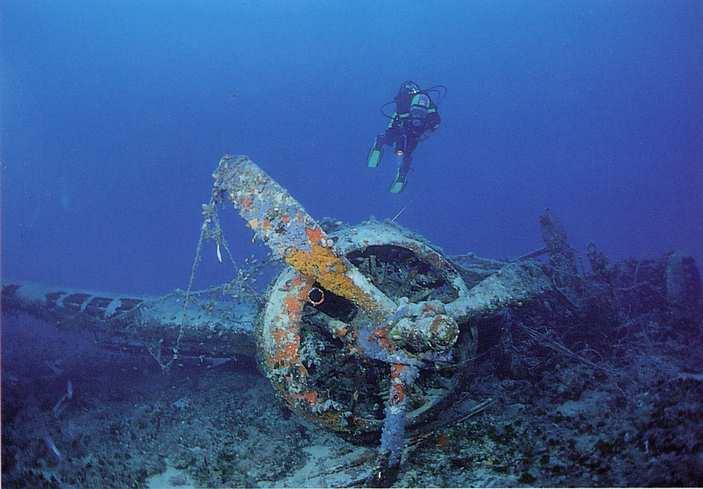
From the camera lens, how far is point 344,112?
264 feet

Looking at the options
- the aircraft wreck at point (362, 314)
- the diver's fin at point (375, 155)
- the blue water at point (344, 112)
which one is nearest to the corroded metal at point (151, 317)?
the aircraft wreck at point (362, 314)

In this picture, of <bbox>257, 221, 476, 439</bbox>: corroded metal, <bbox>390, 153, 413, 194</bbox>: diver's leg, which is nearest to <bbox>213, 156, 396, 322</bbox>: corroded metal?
<bbox>257, 221, 476, 439</bbox>: corroded metal

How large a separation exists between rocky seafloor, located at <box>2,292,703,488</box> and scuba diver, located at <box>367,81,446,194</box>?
18.4 feet

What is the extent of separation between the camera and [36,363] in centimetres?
802

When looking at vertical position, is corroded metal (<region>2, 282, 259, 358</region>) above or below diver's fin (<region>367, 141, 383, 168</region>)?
below

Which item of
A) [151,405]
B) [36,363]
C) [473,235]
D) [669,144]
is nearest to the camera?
[151,405]

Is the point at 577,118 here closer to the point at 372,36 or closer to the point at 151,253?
the point at 372,36

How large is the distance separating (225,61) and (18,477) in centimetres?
9280

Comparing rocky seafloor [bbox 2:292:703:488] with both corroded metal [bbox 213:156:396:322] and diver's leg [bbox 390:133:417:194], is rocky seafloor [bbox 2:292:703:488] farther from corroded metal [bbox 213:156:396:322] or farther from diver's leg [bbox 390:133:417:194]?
diver's leg [bbox 390:133:417:194]

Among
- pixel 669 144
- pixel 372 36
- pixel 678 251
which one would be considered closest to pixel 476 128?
pixel 372 36

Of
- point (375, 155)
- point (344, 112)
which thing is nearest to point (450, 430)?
point (375, 155)

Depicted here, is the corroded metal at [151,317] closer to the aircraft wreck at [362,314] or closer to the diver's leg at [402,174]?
the aircraft wreck at [362,314]

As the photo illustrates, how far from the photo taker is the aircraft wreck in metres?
3.46

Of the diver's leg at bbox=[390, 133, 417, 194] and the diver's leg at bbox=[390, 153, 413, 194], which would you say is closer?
the diver's leg at bbox=[390, 133, 417, 194]
